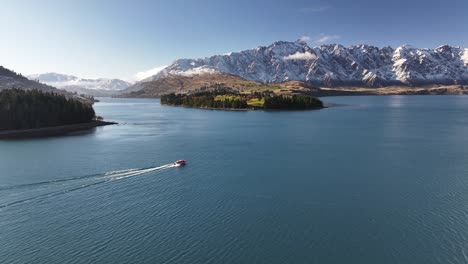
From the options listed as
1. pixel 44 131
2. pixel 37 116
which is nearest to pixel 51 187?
pixel 44 131

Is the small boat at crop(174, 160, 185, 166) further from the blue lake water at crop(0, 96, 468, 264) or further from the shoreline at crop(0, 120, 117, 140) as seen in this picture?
the shoreline at crop(0, 120, 117, 140)

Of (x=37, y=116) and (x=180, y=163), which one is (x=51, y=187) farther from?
(x=37, y=116)

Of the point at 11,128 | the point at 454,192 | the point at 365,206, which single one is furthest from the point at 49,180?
the point at 11,128

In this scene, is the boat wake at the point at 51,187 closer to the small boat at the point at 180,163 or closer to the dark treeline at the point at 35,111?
the small boat at the point at 180,163

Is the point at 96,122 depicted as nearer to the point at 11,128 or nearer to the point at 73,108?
the point at 73,108

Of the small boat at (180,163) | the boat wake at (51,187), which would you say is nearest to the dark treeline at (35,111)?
the boat wake at (51,187)

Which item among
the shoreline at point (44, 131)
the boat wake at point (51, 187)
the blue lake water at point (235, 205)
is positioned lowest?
the blue lake water at point (235, 205)

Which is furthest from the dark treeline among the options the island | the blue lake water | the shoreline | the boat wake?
the boat wake
